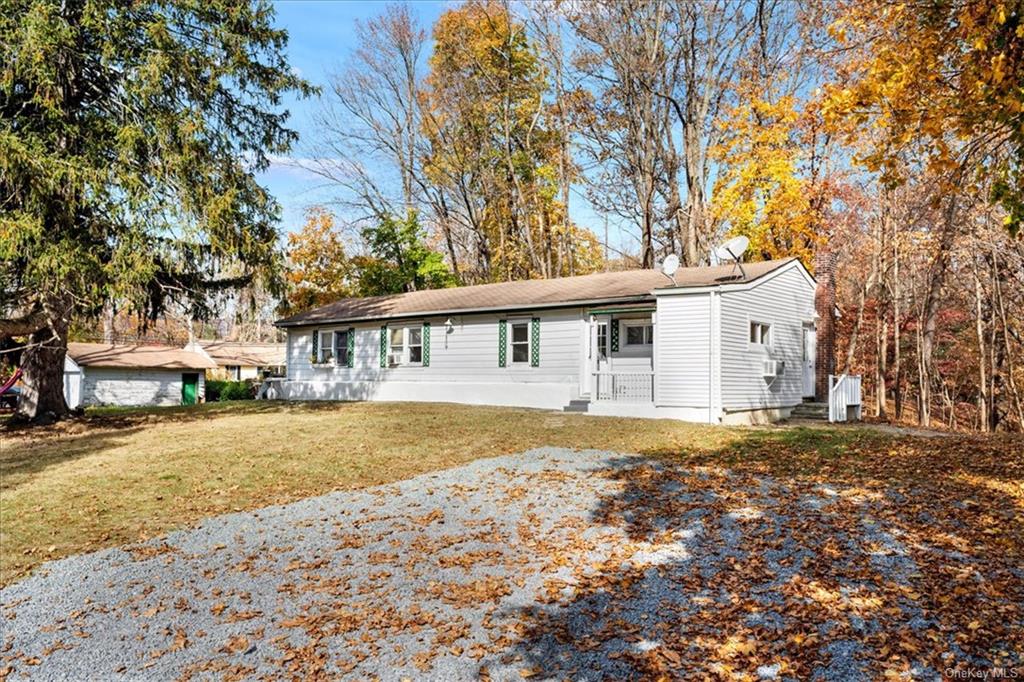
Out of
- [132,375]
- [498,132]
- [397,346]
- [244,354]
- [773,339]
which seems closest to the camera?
[773,339]

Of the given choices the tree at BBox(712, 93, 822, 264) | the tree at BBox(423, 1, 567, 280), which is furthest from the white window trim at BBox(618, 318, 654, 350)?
the tree at BBox(423, 1, 567, 280)

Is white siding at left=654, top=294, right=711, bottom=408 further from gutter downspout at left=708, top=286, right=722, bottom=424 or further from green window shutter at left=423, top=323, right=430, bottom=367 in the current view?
green window shutter at left=423, top=323, right=430, bottom=367

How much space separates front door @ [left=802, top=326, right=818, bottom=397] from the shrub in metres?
28.2

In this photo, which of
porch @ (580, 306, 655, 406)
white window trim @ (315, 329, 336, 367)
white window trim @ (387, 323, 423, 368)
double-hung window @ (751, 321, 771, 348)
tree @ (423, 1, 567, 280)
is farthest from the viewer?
tree @ (423, 1, 567, 280)

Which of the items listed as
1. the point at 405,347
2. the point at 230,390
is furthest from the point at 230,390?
the point at 405,347

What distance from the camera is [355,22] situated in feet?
106

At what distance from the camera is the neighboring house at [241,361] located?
42094mm

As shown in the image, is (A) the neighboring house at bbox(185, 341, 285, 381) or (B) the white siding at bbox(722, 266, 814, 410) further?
(A) the neighboring house at bbox(185, 341, 285, 381)

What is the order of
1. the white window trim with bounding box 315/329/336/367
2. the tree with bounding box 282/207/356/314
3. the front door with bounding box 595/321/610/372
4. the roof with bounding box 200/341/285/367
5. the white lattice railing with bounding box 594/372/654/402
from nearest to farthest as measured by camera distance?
the white lattice railing with bounding box 594/372/654/402, the front door with bounding box 595/321/610/372, the white window trim with bounding box 315/329/336/367, the tree with bounding box 282/207/356/314, the roof with bounding box 200/341/285/367

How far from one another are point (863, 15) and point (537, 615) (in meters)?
6.63

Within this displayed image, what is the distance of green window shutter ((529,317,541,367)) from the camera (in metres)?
17.8

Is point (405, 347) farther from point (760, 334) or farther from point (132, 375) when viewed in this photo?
point (132, 375)

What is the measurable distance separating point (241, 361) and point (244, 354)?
162cm

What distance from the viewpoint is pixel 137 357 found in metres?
34.4
